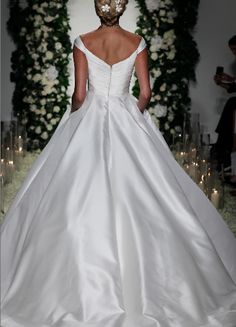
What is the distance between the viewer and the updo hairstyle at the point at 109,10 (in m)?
4.40

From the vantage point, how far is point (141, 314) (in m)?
3.82

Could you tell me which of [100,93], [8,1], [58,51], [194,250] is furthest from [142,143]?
[8,1]

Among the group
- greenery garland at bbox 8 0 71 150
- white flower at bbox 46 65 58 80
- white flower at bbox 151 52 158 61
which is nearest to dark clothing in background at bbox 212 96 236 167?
white flower at bbox 151 52 158 61

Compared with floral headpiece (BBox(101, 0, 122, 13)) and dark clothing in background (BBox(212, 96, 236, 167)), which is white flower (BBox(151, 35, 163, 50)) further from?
floral headpiece (BBox(101, 0, 122, 13))

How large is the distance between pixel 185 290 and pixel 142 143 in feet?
2.97

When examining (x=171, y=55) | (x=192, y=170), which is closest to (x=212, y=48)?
(x=171, y=55)

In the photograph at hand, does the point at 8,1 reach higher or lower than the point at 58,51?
higher

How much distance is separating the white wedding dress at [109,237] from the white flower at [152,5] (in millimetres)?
4347

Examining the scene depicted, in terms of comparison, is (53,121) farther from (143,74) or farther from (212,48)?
(143,74)

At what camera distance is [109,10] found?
4.39m

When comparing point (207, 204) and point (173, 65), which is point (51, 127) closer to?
point (173, 65)

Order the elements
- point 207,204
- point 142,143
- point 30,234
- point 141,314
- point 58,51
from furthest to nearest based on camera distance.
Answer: point 58,51 < point 207,204 < point 142,143 < point 30,234 < point 141,314

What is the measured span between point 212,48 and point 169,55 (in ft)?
3.20

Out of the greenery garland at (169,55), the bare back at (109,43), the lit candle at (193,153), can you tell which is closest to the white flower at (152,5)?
the greenery garland at (169,55)
